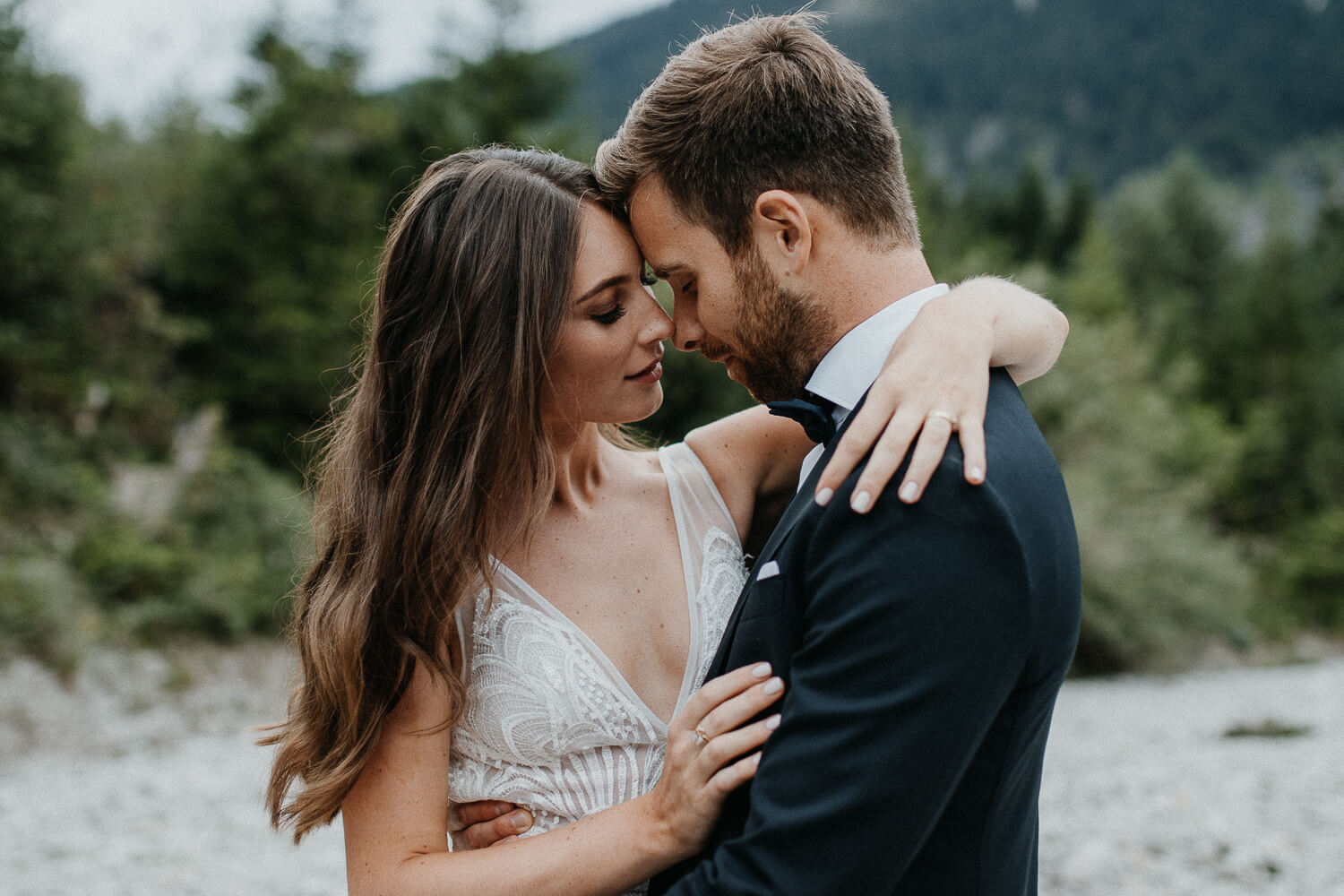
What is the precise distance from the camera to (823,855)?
1.55 metres

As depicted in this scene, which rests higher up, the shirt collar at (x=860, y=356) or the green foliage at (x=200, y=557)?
the shirt collar at (x=860, y=356)

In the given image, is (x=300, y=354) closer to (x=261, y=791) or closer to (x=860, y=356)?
(x=261, y=791)

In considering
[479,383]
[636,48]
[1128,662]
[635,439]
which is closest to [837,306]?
[479,383]

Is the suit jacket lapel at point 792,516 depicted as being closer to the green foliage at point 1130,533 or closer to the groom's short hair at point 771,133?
the groom's short hair at point 771,133

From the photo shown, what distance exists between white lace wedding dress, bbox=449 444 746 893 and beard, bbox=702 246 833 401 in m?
0.79

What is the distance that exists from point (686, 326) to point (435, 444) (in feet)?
2.15

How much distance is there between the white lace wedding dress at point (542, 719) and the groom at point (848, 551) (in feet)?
1.36

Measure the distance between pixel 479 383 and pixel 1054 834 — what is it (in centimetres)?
788

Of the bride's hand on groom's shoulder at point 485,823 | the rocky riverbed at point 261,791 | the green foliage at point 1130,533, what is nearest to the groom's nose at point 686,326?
the bride's hand on groom's shoulder at point 485,823

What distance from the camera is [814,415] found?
1.99 metres

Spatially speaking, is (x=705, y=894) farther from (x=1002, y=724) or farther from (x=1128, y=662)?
(x=1128, y=662)

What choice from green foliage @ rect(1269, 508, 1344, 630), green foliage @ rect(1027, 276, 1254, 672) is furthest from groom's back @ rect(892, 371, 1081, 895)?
green foliage @ rect(1269, 508, 1344, 630)

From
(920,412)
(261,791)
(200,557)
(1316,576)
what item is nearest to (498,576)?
Answer: (920,412)

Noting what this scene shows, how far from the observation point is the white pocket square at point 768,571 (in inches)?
69.4
